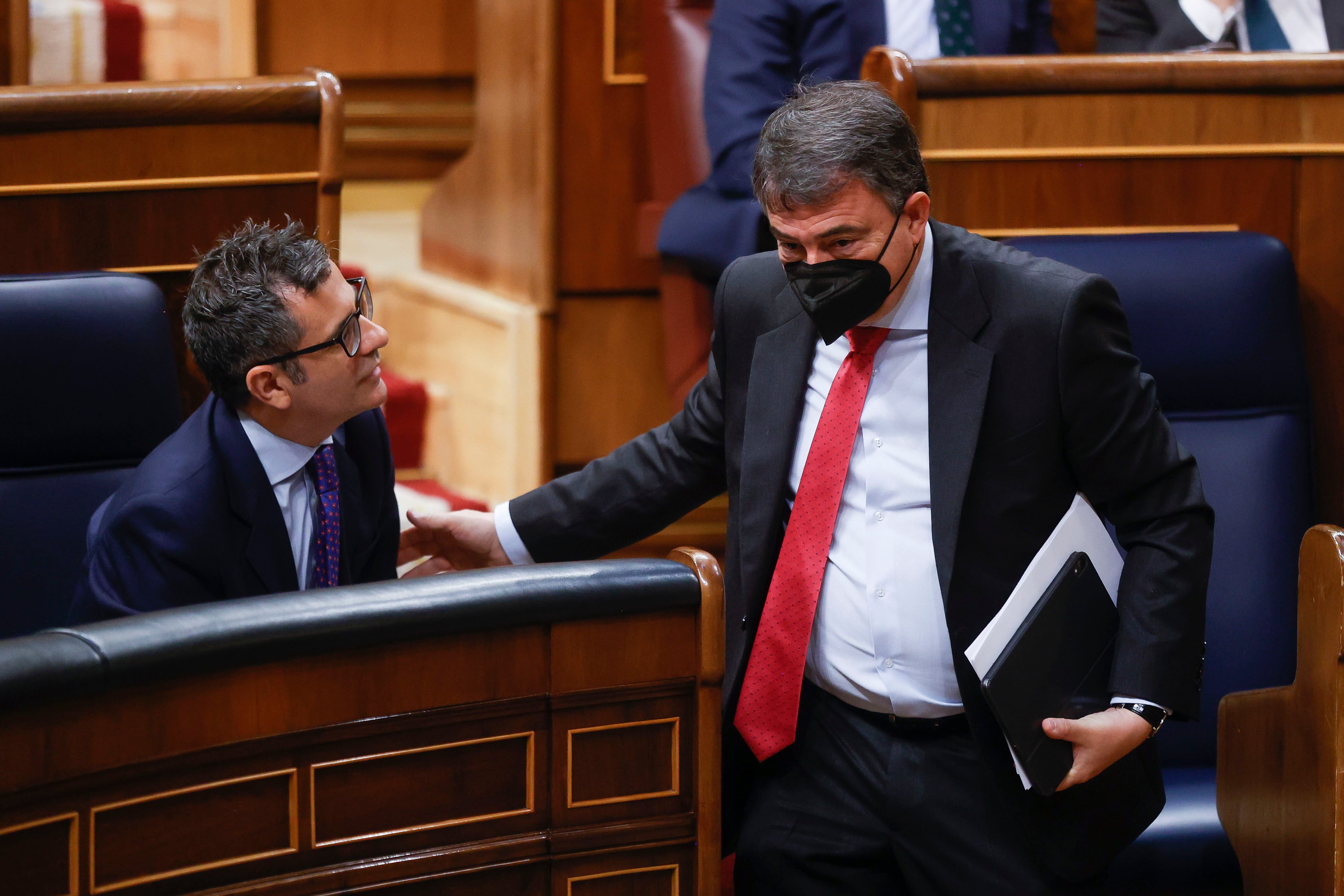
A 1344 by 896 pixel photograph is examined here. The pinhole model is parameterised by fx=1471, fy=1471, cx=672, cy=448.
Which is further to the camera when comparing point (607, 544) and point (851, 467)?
point (607, 544)

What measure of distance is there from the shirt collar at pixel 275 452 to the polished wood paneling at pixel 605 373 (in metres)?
0.98

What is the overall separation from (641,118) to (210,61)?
70cm

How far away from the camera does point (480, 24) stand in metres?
2.23

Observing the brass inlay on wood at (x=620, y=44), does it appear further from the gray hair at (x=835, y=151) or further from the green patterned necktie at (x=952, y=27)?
the gray hair at (x=835, y=151)

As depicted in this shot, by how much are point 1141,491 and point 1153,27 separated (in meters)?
0.97

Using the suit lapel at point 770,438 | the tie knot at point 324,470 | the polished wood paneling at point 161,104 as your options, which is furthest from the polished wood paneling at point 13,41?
the suit lapel at point 770,438

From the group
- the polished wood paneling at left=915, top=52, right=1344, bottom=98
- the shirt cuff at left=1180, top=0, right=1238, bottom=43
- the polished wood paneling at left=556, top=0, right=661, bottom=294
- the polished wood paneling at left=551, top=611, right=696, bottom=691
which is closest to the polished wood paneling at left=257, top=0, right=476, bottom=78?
the polished wood paneling at left=556, top=0, right=661, bottom=294

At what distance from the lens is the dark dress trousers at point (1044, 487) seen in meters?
1.00

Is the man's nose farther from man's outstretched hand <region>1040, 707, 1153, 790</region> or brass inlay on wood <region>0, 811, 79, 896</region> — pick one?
man's outstretched hand <region>1040, 707, 1153, 790</region>

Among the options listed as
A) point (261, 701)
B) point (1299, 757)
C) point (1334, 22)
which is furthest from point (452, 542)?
point (1334, 22)

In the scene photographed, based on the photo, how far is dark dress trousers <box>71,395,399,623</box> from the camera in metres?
1.02

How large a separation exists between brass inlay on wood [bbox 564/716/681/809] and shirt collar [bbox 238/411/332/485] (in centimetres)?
35

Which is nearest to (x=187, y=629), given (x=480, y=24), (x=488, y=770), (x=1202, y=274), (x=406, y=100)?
(x=488, y=770)

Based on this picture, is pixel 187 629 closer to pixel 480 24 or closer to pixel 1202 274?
pixel 1202 274
